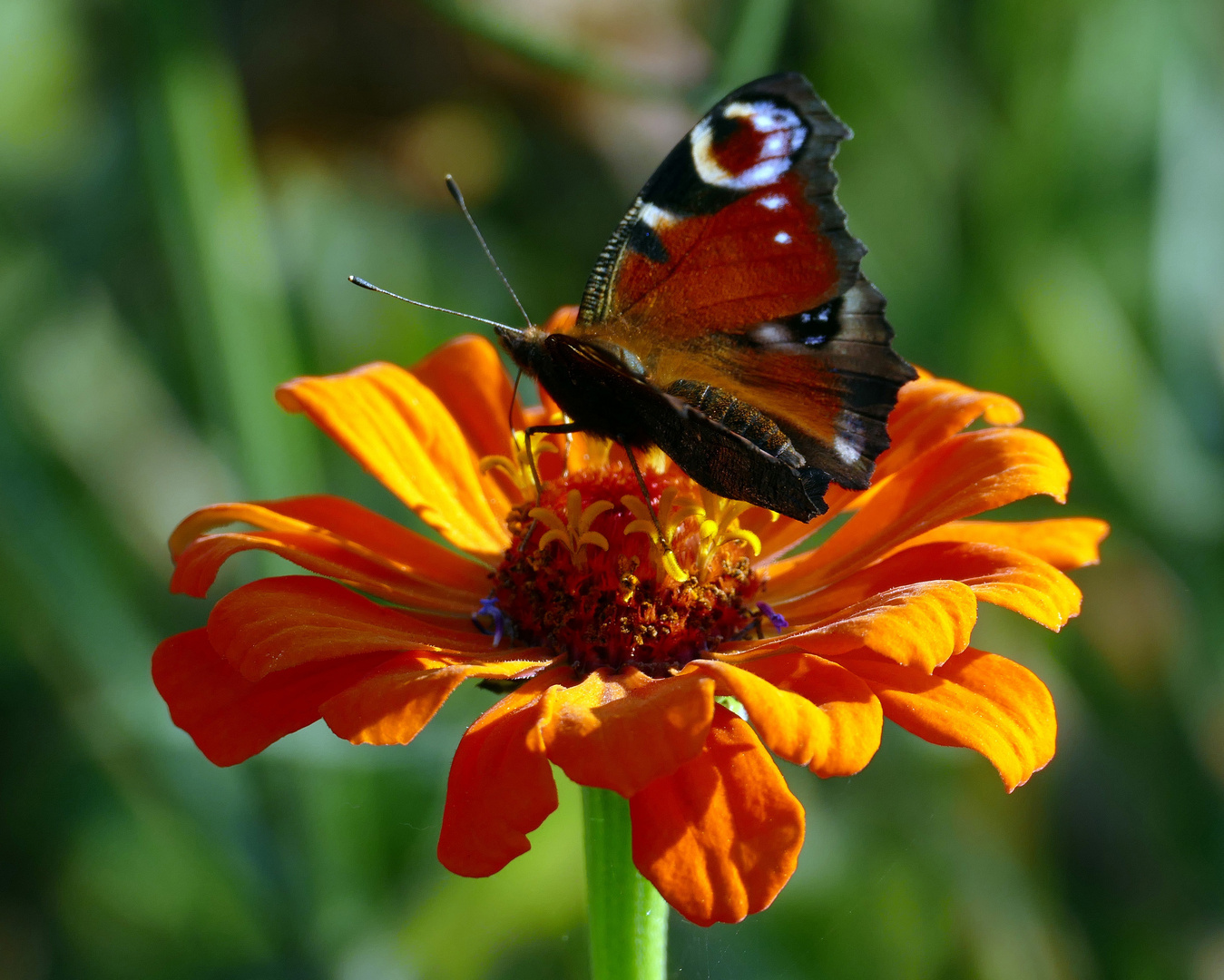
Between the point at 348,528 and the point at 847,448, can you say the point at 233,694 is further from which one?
the point at 847,448

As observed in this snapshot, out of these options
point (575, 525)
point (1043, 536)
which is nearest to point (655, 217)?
point (575, 525)

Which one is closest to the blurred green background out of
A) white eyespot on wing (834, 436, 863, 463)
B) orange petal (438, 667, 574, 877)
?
white eyespot on wing (834, 436, 863, 463)

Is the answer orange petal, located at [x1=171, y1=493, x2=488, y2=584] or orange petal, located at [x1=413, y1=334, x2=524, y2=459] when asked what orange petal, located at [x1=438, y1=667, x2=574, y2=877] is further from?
orange petal, located at [x1=413, y1=334, x2=524, y2=459]

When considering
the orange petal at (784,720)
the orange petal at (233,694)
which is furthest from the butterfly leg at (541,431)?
the orange petal at (784,720)

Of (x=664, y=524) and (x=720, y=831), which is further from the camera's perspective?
(x=664, y=524)

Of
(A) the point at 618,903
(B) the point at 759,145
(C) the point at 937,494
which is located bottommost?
(A) the point at 618,903

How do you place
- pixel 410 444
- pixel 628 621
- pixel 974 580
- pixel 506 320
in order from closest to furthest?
pixel 974 580
pixel 628 621
pixel 410 444
pixel 506 320
